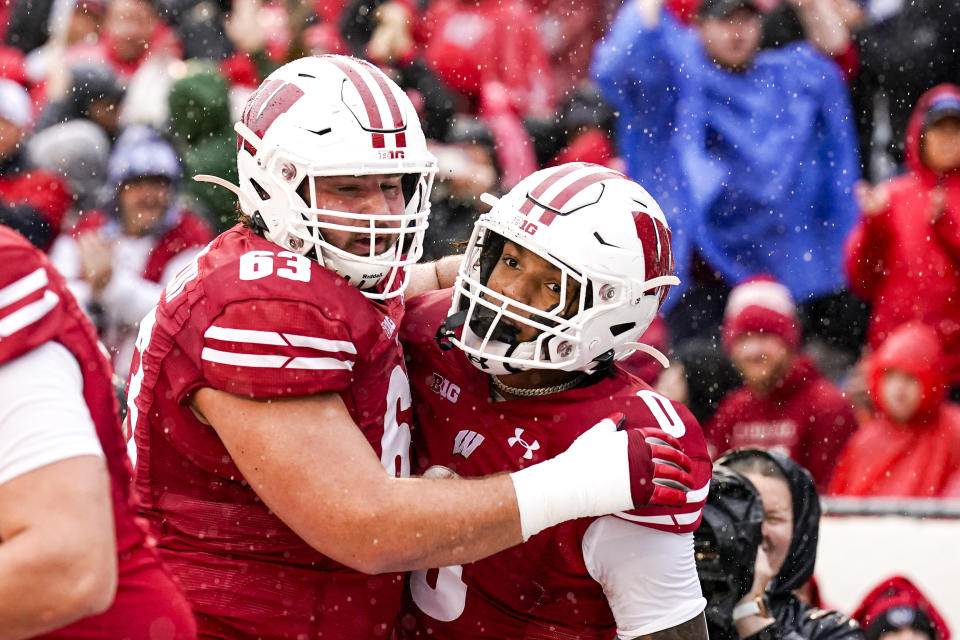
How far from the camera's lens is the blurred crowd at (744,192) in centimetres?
499

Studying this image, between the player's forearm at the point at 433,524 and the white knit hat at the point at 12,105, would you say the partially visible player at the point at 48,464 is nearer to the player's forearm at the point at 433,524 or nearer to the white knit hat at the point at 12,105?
the player's forearm at the point at 433,524

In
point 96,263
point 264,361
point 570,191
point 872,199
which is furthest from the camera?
point 872,199

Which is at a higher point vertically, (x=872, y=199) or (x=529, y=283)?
(x=529, y=283)

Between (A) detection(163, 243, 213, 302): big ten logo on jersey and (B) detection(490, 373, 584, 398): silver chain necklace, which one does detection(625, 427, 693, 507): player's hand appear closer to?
(B) detection(490, 373, 584, 398): silver chain necklace

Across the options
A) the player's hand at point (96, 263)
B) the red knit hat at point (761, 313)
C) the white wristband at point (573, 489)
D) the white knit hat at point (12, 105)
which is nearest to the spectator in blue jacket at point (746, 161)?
the red knit hat at point (761, 313)

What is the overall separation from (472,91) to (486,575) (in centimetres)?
414

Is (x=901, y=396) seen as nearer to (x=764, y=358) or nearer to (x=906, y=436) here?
(x=906, y=436)

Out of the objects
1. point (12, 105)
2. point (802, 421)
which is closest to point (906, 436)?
point (802, 421)

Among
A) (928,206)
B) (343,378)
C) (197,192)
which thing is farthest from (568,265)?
(197,192)

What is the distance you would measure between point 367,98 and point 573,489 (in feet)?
2.79

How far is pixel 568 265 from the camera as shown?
2.58 m

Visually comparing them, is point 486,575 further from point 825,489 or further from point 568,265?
point 825,489

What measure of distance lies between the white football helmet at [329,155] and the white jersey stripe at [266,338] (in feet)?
0.73

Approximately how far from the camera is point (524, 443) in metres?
2.65
